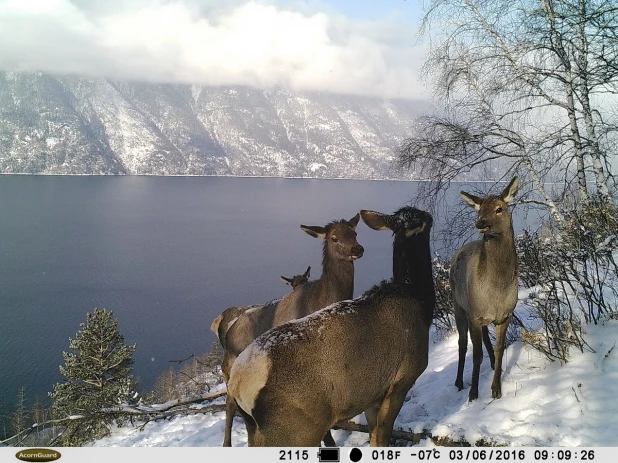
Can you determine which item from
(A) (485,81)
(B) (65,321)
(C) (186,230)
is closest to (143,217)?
(C) (186,230)

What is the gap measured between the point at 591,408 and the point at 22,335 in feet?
162

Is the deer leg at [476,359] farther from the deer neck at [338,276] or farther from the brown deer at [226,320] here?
the brown deer at [226,320]

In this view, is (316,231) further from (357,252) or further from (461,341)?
(461,341)

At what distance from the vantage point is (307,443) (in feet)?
10.7

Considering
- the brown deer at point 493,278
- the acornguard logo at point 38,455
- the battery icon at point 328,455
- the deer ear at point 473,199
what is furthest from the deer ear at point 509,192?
the acornguard logo at point 38,455

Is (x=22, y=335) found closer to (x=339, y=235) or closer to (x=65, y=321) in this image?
(x=65, y=321)

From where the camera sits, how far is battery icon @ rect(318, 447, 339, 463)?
3.10m

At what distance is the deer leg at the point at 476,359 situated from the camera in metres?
5.63

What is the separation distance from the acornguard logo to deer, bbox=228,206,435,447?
1274 millimetres

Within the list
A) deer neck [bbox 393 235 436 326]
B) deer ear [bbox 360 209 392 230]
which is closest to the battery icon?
deer neck [bbox 393 235 436 326]

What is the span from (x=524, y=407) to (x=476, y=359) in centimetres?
86

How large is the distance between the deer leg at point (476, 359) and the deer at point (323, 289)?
5.79 ft

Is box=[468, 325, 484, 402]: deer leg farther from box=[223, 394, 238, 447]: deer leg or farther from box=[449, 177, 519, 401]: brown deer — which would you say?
box=[223, 394, 238, 447]: deer leg

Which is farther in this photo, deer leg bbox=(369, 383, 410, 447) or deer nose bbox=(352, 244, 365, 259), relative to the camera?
deer nose bbox=(352, 244, 365, 259)
